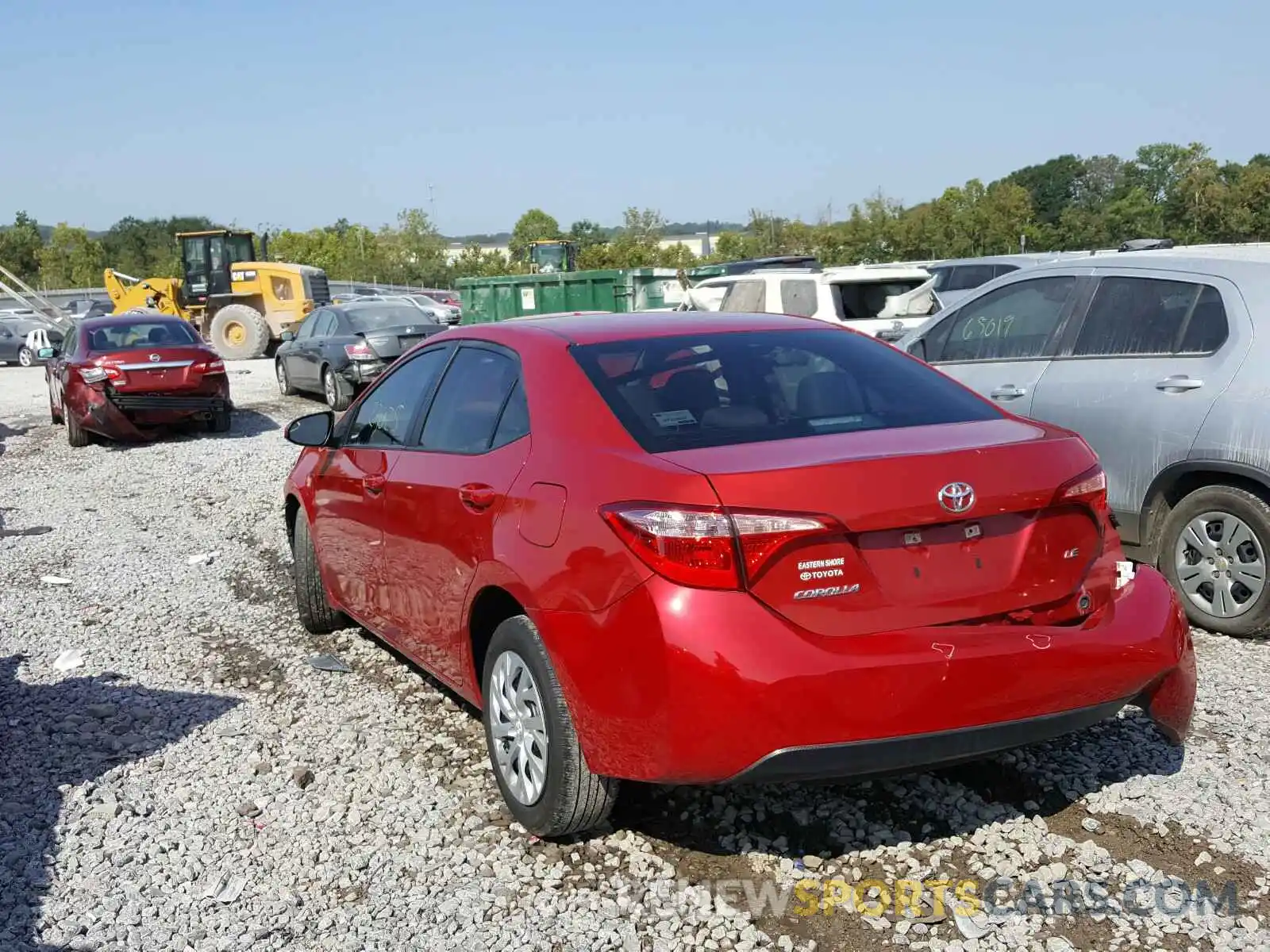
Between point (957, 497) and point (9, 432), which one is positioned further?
point (9, 432)

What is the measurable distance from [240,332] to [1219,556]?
94.0ft

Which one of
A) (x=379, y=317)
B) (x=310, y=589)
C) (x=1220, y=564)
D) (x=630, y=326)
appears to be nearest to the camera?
(x=630, y=326)

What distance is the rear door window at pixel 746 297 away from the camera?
46.6 ft

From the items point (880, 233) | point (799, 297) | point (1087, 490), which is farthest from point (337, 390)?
point (880, 233)

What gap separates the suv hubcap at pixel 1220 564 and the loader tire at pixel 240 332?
27.7 metres

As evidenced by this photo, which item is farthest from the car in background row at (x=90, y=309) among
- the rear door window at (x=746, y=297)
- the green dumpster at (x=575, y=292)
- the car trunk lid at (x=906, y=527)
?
the car trunk lid at (x=906, y=527)

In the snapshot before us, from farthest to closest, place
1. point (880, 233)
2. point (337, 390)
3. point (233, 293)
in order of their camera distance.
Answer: point (880, 233) < point (233, 293) < point (337, 390)

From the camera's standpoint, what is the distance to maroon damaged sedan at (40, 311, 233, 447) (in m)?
14.2

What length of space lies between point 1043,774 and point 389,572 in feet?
8.59

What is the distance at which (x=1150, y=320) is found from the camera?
6.11 metres

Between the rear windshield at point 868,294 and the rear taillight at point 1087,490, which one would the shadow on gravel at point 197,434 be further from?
the rear taillight at point 1087,490

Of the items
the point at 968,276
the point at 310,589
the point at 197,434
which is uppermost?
the point at 968,276

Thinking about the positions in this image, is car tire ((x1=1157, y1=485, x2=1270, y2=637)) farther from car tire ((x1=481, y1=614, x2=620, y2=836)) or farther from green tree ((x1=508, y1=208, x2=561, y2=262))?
green tree ((x1=508, y1=208, x2=561, y2=262))

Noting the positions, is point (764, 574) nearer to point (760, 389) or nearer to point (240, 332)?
point (760, 389)
